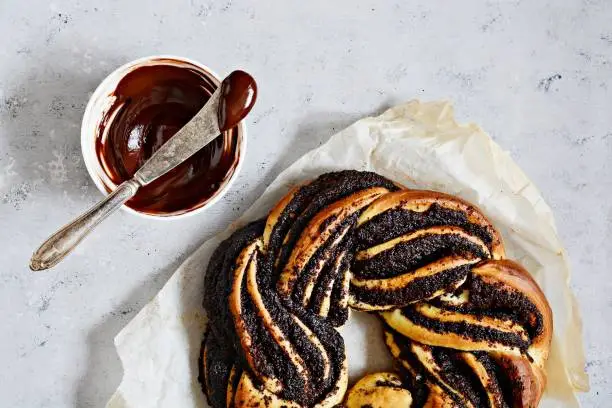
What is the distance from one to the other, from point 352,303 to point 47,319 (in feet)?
2.27

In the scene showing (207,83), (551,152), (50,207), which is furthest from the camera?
(551,152)

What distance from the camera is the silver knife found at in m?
1.50

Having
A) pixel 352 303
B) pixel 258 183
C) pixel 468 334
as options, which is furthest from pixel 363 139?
pixel 468 334

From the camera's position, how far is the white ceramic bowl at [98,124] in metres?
1.60

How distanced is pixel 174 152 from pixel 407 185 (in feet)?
1.86

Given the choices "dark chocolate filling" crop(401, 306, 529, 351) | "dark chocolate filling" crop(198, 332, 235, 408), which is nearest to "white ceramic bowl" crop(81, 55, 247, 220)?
"dark chocolate filling" crop(198, 332, 235, 408)

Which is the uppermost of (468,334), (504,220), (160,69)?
(160,69)

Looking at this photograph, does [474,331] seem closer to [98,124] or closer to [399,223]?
[399,223]

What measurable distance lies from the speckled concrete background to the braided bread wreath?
0.18 metres

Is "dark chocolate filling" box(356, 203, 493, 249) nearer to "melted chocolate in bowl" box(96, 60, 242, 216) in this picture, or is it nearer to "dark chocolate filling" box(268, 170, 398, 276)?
"dark chocolate filling" box(268, 170, 398, 276)

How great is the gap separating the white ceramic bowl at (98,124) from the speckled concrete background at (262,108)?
144 millimetres

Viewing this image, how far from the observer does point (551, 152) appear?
1.88 meters

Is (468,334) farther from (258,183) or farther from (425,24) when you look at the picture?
(425,24)

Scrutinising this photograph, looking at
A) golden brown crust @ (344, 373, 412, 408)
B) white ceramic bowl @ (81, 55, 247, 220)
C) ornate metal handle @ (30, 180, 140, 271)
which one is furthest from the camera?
golden brown crust @ (344, 373, 412, 408)
